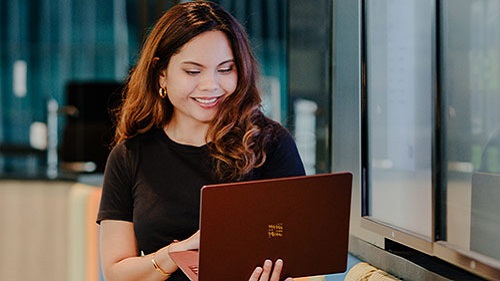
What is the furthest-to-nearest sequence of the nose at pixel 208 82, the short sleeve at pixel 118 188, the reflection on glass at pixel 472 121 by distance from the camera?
1. the short sleeve at pixel 118 188
2. the nose at pixel 208 82
3. the reflection on glass at pixel 472 121

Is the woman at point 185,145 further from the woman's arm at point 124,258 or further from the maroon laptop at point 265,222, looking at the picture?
the maroon laptop at point 265,222

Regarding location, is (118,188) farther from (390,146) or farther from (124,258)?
(390,146)

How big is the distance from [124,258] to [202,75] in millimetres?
513

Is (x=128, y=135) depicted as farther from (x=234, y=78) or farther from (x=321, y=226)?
(x=321, y=226)

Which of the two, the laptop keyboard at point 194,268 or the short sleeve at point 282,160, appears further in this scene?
the short sleeve at point 282,160

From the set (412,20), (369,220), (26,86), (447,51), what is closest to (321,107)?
(369,220)

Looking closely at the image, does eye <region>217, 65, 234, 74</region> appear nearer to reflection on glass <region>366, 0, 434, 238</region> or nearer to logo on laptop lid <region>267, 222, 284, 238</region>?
reflection on glass <region>366, 0, 434, 238</region>

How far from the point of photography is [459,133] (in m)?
1.70

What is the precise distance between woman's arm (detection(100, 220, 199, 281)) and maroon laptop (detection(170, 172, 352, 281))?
28 centimetres

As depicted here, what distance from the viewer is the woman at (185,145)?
6.67 feet

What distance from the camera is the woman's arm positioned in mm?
1964

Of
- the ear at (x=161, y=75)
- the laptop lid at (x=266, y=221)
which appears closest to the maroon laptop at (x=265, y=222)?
the laptop lid at (x=266, y=221)

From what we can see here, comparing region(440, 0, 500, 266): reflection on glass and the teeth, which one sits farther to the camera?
the teeth

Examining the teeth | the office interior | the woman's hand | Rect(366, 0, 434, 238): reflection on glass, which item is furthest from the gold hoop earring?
the woman's hand
